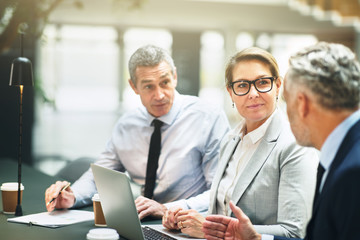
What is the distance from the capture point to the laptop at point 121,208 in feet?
5.95

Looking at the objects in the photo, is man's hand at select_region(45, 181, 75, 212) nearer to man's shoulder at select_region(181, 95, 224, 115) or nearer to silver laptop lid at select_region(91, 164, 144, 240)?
silver laptop lid at select_region(91, 164, 144, 240)

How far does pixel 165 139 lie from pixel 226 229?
1131mm

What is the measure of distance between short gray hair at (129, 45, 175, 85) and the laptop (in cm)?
93

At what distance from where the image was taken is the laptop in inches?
71.4

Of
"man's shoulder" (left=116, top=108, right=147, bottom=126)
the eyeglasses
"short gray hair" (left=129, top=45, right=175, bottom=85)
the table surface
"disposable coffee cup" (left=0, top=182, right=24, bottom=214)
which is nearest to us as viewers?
the table surface

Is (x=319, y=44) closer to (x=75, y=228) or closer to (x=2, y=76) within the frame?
(x=75, y=228)

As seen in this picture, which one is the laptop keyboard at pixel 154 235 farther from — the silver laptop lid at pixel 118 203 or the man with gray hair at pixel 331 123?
the man with gray hair at pixel 331 123

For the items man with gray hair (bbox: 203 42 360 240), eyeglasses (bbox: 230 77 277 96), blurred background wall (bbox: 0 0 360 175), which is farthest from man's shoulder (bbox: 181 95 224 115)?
blurred background wall (bbox: 0 0 360 175)

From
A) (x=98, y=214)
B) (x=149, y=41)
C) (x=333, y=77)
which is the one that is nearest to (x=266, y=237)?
(x=333, y=77)

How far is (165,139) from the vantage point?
292cm

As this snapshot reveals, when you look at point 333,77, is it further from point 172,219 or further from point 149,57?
point 149,57

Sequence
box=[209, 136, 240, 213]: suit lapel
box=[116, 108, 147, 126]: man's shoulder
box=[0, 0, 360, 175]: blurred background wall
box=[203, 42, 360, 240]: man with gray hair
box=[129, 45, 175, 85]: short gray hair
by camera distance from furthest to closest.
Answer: box=[0, 0, 360, 175]: blurred background wall < box=[116, 108, 147, 126]: man's shoulder < box=[129, 45, 175, 85]: short gray hair < box=[209, 136, 240, 213]: suit lapel < box=[203, 42, 360, 240]: man with gray hair

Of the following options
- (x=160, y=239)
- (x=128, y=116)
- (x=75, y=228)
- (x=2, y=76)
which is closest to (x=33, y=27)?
(x=128, y=116)

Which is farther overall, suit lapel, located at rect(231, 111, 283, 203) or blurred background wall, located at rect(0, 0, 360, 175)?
blurred background wall, located at rect(0, 0, 360, 175)
